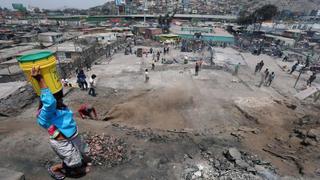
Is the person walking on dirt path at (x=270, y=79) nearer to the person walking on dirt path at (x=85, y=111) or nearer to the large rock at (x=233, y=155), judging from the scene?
the large rock at (x=233, y=155)

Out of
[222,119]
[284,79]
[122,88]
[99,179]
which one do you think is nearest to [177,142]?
[99,179]

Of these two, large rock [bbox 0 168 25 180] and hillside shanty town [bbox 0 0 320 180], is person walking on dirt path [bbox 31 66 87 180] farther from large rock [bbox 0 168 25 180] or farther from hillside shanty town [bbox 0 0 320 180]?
large rock [bbox 0 168 25 180]

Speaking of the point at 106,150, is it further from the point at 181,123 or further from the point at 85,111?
the point at 181,123

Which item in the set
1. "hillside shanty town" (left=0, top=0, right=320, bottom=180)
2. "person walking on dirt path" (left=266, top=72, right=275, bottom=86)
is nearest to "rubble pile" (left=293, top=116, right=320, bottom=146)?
"hillside shanty town" (left=0, top=0, right=320, bottom=180)

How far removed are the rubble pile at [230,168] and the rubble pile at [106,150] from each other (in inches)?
68.6

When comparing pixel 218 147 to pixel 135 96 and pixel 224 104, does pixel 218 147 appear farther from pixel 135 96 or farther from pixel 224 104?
pixel 135 96

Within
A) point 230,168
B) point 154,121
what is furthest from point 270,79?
point 230,168

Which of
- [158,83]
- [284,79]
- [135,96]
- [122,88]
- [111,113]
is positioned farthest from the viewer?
[284,79]

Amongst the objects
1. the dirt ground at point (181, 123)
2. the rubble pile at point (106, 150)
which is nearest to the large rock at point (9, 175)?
the dirt ground at point (181, 123)

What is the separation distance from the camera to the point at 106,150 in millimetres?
5359

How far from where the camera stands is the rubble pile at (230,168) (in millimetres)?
4797

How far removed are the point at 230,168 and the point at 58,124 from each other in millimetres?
4166

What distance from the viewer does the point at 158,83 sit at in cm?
1623

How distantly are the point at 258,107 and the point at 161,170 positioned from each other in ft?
31.5
